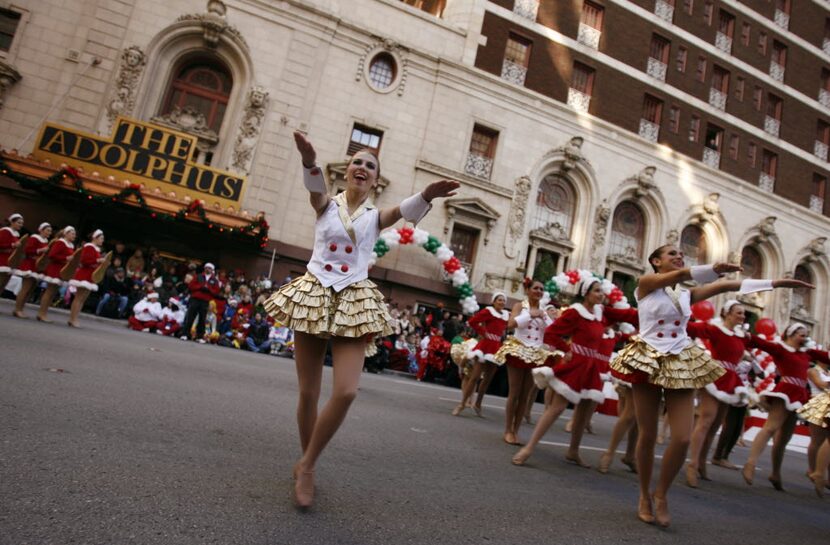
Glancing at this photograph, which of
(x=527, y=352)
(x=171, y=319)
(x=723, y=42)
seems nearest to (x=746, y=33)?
(x=723, y=42)

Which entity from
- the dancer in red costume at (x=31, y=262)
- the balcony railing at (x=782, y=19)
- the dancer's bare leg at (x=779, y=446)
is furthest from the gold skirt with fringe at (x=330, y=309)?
the balcony railing at (x=782, y=19)

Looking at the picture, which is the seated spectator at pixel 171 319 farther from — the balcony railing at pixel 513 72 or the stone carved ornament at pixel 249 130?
the balcony railing at pixel 513 72

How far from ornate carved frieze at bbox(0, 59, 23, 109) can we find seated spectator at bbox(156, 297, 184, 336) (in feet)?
37.5

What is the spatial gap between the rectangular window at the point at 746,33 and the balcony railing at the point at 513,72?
632 inches

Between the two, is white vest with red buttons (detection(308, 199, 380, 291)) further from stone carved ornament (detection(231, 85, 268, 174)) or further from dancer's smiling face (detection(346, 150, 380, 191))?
stone carved ornament (detection(231, 85, 268, 174))

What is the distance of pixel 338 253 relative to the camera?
10.9 feet

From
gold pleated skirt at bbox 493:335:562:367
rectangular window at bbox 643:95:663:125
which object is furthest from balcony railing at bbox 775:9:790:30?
gold pleated skirt at bbox 493:335:562:367

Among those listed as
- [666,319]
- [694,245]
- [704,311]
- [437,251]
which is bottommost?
[666,319]

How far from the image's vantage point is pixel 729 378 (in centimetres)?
700

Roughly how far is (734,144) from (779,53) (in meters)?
8.13

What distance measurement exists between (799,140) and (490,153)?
21.9 m

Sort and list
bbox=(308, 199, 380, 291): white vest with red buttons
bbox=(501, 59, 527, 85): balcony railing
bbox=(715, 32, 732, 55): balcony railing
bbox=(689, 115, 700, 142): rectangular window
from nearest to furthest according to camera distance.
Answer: bbox=(308, 199, 380, 291): white vest with red buttons < bbox=(501, 59, 527, 85): balcony railing < bbox=(689, 115, 700, 142): rectangular window < bbox=(715, 32, 732, 55): balcony railing

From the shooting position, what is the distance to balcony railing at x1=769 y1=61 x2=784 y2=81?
31.1m

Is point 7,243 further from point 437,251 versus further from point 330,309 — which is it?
point 437,251
